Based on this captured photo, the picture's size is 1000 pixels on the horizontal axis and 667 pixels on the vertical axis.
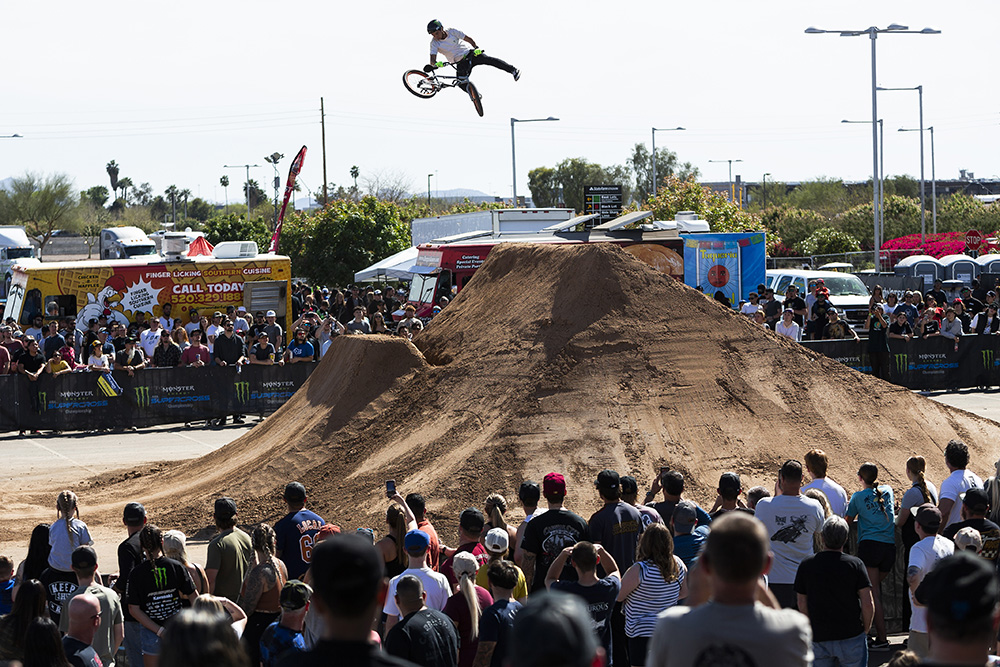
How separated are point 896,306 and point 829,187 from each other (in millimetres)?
73168

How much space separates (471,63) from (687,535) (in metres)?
9.01

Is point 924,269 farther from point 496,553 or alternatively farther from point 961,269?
point 496,553

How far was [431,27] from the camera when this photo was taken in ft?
48.0

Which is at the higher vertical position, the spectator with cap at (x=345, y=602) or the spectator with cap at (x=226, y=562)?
the spectator with cap at (x=345, y=602)

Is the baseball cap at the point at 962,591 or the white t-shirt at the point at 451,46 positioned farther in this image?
the white t-shirt at the point at 451,46

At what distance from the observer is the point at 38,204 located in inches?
3066

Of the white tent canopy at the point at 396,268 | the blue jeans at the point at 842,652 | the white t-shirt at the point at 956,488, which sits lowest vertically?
the blue jeans at the point at 842,652

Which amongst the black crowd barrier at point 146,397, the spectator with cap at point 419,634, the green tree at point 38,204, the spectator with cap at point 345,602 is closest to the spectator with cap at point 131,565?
the spectator with cap at point 419,634

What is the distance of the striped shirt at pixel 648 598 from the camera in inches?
274

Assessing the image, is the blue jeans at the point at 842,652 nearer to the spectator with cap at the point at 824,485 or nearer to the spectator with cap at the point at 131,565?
the spectator with cap at the point at 824,485

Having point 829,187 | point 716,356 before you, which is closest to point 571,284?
point 716,356

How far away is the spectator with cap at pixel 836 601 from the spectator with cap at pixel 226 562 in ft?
13.1

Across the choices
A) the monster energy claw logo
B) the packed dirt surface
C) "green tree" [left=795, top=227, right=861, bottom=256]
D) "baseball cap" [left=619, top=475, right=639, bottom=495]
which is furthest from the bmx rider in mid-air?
"green tree" [left=795, top=227, right=861, bottom=256]

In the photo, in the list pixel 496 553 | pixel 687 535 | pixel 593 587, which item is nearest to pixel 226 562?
pixel 496 553
